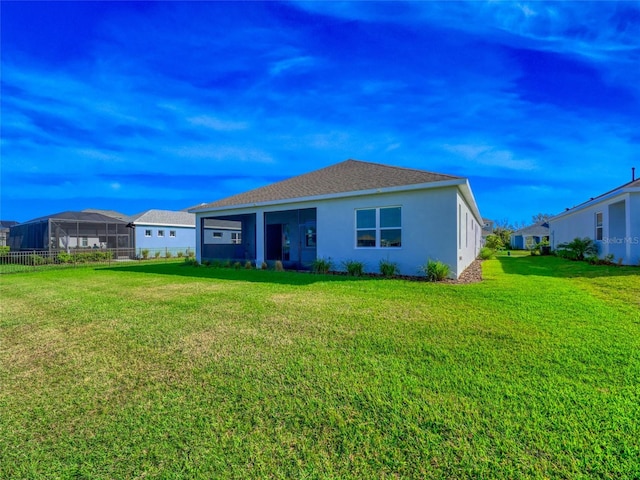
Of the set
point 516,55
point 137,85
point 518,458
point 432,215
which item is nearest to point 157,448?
point 518,458

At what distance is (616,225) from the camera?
14.4 m

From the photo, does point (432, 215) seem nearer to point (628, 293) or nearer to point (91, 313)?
point (628, 293)

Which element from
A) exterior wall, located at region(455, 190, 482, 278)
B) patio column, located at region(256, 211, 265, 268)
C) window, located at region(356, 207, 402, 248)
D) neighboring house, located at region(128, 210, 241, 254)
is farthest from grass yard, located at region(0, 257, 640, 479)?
neighboring house, located at region(128, 210, 241, 254)

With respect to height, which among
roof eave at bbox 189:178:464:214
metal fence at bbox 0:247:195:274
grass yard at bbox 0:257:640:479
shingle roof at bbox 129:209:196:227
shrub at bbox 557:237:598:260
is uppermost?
shingle roof at bbox 129:209:196:227

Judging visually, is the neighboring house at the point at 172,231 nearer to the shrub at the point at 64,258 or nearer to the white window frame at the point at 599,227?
the shrub at the point at 64,258

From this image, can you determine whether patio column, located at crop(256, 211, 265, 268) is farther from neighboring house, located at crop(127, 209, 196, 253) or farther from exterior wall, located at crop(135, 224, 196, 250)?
exterior wall, located at crop(135, 224, 196, 250)

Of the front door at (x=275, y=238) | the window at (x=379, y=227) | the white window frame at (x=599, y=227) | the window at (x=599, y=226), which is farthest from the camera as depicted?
the front door at (x=275, y=238)

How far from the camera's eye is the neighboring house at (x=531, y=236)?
37909 mm

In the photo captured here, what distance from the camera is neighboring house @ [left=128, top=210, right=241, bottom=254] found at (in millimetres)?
26141

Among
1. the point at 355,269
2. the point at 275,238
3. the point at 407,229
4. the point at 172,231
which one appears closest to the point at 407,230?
the point at 407,229

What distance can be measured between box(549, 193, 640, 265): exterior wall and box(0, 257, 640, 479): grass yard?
914 centimetres

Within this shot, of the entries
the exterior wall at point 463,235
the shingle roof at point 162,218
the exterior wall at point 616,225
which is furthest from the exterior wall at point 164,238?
the exterior wall at point 616,225

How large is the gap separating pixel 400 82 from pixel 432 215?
5.96 metres

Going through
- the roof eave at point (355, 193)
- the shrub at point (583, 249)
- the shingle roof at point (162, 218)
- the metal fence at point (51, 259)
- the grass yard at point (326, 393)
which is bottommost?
the grass yard at point (326, 393)
